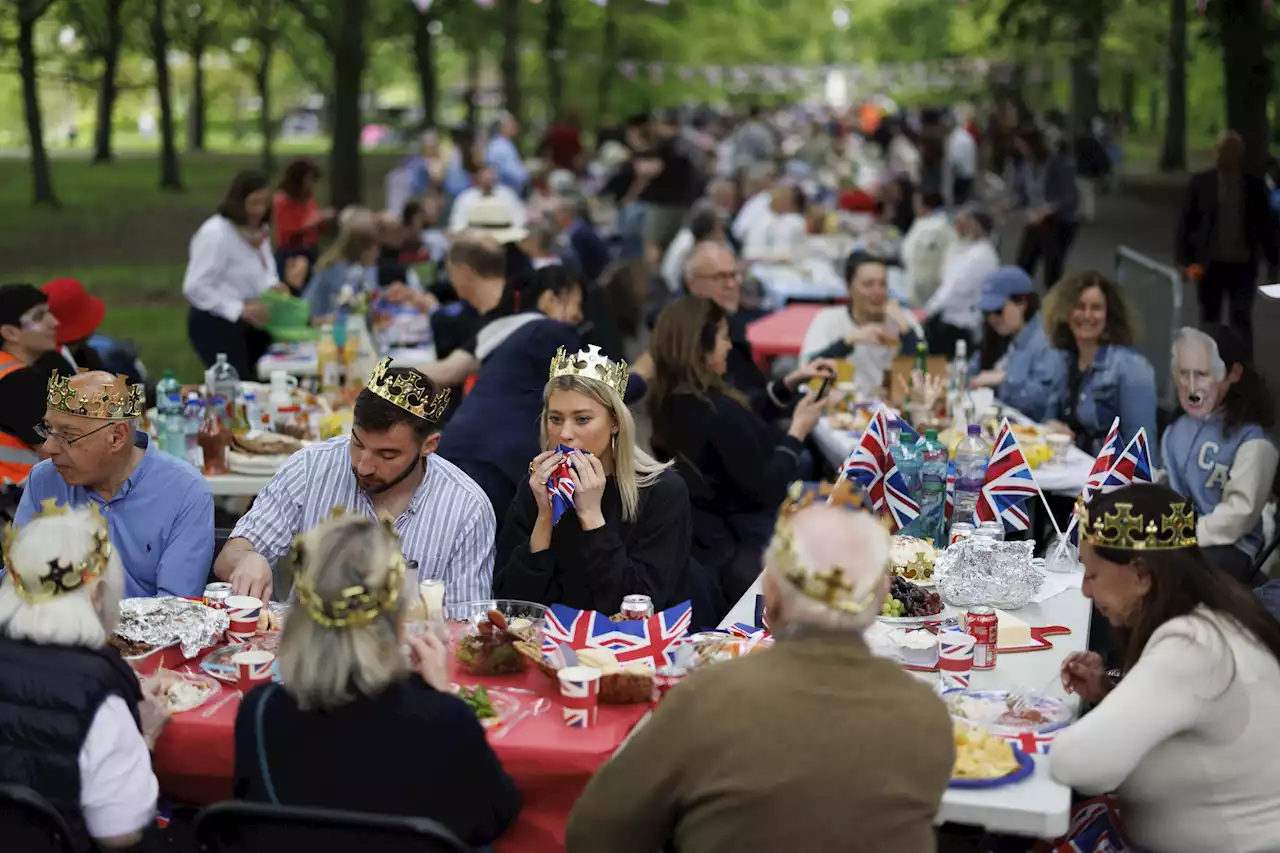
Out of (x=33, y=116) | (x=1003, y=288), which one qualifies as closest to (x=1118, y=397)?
(x=1003, y=288)

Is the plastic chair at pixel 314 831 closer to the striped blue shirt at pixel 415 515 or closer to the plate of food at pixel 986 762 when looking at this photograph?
the plate of food at pixel 986 762

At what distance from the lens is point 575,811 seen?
3277 millimetres

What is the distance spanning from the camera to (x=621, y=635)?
427 cm

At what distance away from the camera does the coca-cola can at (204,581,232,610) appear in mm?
4617

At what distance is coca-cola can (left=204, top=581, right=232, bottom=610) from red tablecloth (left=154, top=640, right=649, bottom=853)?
60 cm


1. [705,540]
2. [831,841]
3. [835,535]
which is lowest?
[705,540]

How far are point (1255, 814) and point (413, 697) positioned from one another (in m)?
1.97

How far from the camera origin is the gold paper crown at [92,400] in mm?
4805

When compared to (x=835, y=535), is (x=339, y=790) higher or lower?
lower

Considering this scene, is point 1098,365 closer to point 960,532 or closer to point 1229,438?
point 1229,438

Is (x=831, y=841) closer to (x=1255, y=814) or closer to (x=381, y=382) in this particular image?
(x=1255, y=814)

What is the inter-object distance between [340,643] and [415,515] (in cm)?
166

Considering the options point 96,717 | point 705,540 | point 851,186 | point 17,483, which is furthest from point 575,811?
point 851,186

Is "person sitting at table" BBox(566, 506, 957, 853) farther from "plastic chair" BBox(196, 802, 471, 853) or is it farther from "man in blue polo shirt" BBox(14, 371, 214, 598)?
"man in blue polo shirt" BBox(14, 371, 214, 598)
